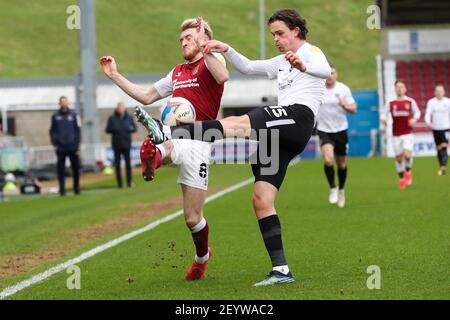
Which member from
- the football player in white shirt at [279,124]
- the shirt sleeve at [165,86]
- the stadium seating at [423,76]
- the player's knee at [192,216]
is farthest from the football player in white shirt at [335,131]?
the stadium seating at [423,76]

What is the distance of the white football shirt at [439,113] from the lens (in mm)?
26781

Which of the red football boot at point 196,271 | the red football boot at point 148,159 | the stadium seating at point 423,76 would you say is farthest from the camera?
the stadium seating at point 423,76

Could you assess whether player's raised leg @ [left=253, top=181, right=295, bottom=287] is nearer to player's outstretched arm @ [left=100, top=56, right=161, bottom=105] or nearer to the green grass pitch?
the green grass pitch

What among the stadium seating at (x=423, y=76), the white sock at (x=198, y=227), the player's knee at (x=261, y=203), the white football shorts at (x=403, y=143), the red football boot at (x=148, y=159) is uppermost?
the stadium seating at (x=423, y=76)

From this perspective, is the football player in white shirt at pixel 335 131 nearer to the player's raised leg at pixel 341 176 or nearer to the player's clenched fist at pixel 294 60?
the player's raised leg at pixel 341 176

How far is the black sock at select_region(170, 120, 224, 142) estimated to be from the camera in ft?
26.3

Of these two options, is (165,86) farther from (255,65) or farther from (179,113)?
(255,65)

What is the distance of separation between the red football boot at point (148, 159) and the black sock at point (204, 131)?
271 mm

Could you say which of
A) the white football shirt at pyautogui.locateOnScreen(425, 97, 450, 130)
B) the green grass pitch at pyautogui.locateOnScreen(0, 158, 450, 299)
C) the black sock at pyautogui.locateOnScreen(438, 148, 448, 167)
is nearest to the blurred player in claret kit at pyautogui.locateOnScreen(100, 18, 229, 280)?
the green grass pitch at pyautogui.locateOnScreen(0, 158, 450, 299)

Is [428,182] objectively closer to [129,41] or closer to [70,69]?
[70,69]

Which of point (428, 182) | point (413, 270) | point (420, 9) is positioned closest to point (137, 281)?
point (413, 270)

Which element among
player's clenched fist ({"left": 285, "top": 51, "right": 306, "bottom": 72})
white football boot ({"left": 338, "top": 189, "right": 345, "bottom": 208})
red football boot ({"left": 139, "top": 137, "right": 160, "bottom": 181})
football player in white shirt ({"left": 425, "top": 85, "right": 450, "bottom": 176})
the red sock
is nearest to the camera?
player's clenched fist ({"left": 285, "top": 51, "right": 306, "bottom": 72})

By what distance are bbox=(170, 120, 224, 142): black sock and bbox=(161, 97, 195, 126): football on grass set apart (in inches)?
18.3

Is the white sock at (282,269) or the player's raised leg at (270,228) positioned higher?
the player's raised leg at (270,228)
